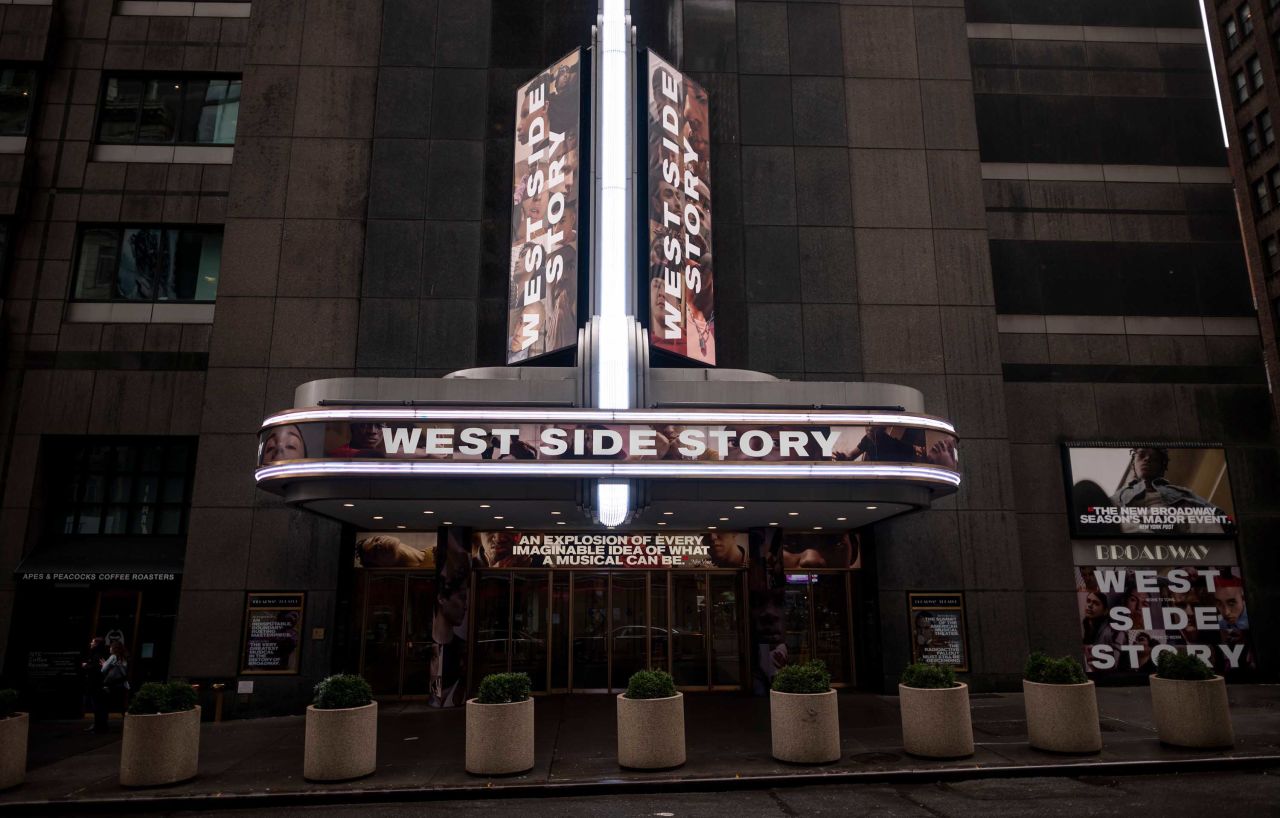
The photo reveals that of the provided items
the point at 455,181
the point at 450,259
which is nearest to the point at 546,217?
the point at 450,259

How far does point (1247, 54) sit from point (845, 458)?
3224 cm

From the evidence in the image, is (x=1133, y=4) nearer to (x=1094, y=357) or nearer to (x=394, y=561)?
(x=1094, y=357)

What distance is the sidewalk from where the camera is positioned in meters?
11.5

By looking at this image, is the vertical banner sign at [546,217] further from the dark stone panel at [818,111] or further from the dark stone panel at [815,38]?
the dark stone panel at [815,38]

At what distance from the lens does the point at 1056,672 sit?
42.8ft

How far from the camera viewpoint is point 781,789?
11.7 metres

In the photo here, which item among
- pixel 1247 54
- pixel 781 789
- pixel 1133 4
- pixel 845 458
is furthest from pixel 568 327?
pixel 1247 54

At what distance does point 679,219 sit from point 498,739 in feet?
38.1

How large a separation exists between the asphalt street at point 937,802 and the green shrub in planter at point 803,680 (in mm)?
1546

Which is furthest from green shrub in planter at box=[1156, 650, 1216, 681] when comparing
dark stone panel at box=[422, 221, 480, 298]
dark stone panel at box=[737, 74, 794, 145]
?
dark stone panel at box=[422, 221, 480, 298]

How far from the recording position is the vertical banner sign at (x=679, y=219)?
1717cm

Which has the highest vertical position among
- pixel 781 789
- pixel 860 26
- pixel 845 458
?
pixel 860 26

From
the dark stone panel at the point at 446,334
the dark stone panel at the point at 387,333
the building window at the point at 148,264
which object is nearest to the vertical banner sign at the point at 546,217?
the dark stone panel at the point at 446,334

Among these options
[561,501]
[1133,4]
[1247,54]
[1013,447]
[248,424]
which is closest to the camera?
[561,501]
